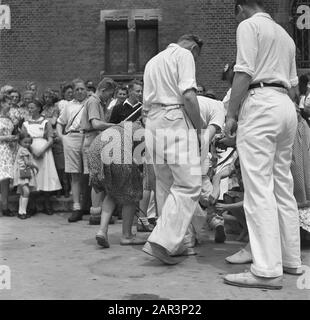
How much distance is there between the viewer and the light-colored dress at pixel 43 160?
26.2 ft

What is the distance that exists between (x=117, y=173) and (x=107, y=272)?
1310 mm

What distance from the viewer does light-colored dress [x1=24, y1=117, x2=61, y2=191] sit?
7973mm

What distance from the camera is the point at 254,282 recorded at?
12.5 ft

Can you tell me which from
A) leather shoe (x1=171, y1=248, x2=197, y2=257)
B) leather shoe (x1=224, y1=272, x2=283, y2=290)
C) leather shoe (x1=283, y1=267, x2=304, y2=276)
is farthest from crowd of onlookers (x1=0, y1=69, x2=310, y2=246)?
leather shoe (x1=224, y1=272, x2=283, y2=290)

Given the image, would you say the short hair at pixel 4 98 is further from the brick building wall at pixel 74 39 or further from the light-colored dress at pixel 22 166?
the brick building wall at pixel 74 39

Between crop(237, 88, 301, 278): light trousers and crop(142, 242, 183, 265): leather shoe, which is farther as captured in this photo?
crop(142, 242, 183, 265): leather shoe

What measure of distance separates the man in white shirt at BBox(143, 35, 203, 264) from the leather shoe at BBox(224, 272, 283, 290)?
0.75 metres

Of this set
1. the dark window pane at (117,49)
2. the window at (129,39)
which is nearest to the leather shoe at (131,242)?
the window at (129,39)

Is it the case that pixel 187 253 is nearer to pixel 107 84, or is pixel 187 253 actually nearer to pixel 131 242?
pixel 131 242

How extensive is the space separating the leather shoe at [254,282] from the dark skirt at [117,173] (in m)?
1.87

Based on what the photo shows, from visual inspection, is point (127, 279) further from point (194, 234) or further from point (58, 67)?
point (58, 67)

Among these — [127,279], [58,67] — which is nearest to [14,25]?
[58,67]

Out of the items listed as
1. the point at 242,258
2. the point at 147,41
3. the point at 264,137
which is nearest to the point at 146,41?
the point at 147,41

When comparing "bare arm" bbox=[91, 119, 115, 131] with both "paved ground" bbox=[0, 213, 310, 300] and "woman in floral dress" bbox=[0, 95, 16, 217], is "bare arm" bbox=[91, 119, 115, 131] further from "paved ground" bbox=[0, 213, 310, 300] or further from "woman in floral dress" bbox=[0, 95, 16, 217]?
"woman in floral dress" bbox=[0, 95, 16, 217]
